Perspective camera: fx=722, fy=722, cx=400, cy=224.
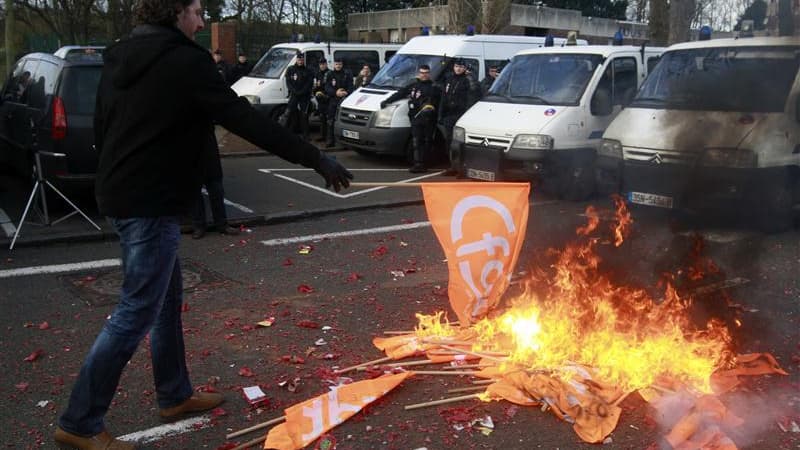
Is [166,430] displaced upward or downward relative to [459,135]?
downward

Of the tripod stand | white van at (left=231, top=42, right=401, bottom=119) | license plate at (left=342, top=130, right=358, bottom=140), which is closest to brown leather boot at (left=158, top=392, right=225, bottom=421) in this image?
the tripod stand

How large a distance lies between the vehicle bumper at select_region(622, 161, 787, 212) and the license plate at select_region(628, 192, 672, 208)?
39 mm

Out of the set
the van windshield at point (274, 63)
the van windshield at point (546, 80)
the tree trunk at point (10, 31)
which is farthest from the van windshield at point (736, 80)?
the tree trunk at point (10, 31)

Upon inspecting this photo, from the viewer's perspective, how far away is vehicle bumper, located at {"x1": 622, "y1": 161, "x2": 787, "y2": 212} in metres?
7.24

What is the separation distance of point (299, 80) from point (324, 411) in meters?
12.4

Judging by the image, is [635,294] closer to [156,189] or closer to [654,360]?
[654,360]

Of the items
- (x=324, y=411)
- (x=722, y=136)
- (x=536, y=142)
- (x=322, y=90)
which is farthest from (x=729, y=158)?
(x=322, y=90)

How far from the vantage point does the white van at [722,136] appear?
7.50 meters

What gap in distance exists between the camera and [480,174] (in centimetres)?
1079

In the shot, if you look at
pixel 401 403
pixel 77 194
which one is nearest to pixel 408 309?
pixel 401 403

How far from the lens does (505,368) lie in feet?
14.2

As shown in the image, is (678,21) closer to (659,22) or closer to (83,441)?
(659,22)

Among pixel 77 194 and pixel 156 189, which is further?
pixel 77 194

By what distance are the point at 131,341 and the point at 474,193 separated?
2442mm
